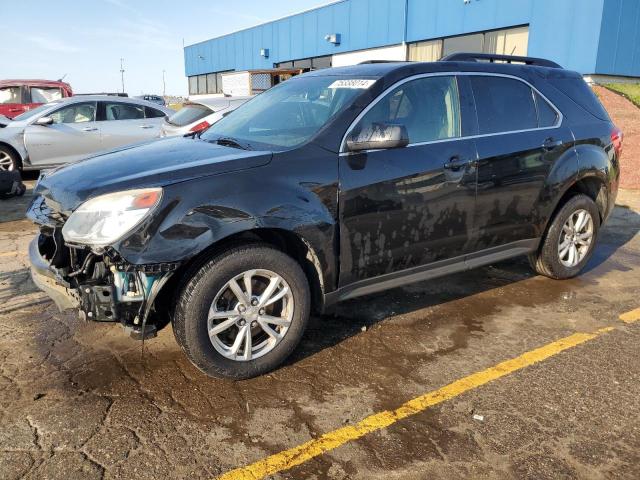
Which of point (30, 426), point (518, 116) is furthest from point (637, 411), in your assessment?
point (30, 426)

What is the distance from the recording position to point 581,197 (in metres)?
4.74

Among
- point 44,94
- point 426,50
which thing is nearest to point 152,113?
point 44,94

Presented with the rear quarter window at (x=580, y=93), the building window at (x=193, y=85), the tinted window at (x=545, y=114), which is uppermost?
A: the building window at (x=193, y=85)

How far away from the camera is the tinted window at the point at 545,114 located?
4383mm

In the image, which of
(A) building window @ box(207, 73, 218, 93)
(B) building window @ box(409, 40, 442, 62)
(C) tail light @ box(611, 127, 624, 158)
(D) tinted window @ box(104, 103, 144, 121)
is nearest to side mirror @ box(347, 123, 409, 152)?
(C) tail light @ box(611, 127, 624, 158)

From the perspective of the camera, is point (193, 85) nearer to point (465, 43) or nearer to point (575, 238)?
point (465, 43)

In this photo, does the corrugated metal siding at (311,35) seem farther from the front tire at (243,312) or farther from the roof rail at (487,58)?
the front tire at (243,312)

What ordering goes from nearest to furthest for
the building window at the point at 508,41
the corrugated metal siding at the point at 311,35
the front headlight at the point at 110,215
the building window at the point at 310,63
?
the front headlight at the point at 110,215 → the building window at the point at 508,41 → the corrugated metal siding at the point at 311,35 → the building window at the point at 310,63

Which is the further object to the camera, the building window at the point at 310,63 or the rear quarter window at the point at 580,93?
the building window at the point at 310,63

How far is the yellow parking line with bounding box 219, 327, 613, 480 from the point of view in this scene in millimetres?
2418

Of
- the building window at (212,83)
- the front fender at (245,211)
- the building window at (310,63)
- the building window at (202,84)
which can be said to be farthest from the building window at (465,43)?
the building window at (202,84)

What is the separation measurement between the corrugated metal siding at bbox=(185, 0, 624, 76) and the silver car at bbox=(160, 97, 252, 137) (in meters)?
14.3

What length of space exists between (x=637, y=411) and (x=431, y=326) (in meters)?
1.43

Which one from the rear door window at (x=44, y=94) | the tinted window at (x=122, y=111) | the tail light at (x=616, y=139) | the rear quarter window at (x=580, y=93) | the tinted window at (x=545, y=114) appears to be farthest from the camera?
the rear door window at (x=44, y=94)
